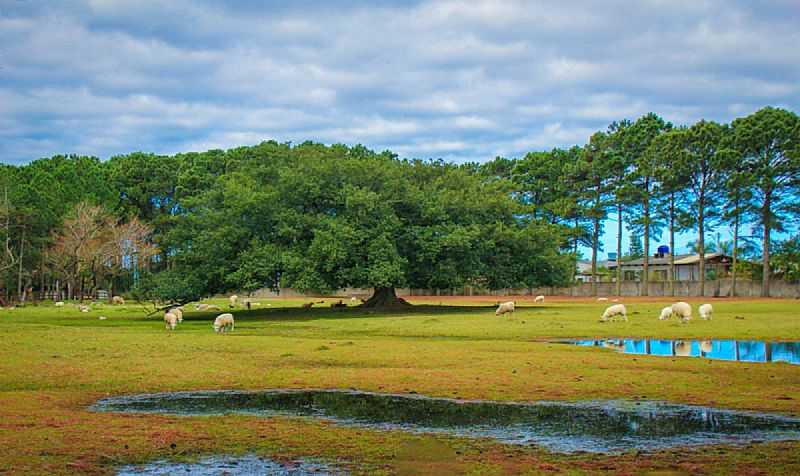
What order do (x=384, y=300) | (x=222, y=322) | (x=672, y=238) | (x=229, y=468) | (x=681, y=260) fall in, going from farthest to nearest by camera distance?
1. (x=681, y=260)
2. (x=672, y=238)
3. (x=384, y=300)
4. (x=222, y=322)
5. (x=229, y=468)

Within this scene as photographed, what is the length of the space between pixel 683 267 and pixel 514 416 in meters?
98.7

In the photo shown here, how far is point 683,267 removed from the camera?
347 ft

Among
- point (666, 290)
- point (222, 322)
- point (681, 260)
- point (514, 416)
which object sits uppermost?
point (681, 260)

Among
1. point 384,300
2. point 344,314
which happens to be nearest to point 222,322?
point 344,314

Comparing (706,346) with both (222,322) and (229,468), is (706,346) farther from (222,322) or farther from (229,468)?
(229,468)

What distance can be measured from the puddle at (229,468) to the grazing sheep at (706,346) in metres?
18.7

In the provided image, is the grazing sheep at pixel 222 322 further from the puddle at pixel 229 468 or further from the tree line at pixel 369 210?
the puddle at pixel 229 468

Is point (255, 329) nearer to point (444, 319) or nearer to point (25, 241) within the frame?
point (444, 319)

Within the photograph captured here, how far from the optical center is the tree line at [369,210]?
1913 inches

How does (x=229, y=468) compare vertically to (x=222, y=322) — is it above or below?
below

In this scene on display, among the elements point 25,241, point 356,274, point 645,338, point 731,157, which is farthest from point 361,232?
point 25,241

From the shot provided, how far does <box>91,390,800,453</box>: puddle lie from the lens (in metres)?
11.6

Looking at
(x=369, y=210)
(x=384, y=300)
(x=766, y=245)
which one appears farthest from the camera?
(x=766, y=245)

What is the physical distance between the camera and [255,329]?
37.6 metres
